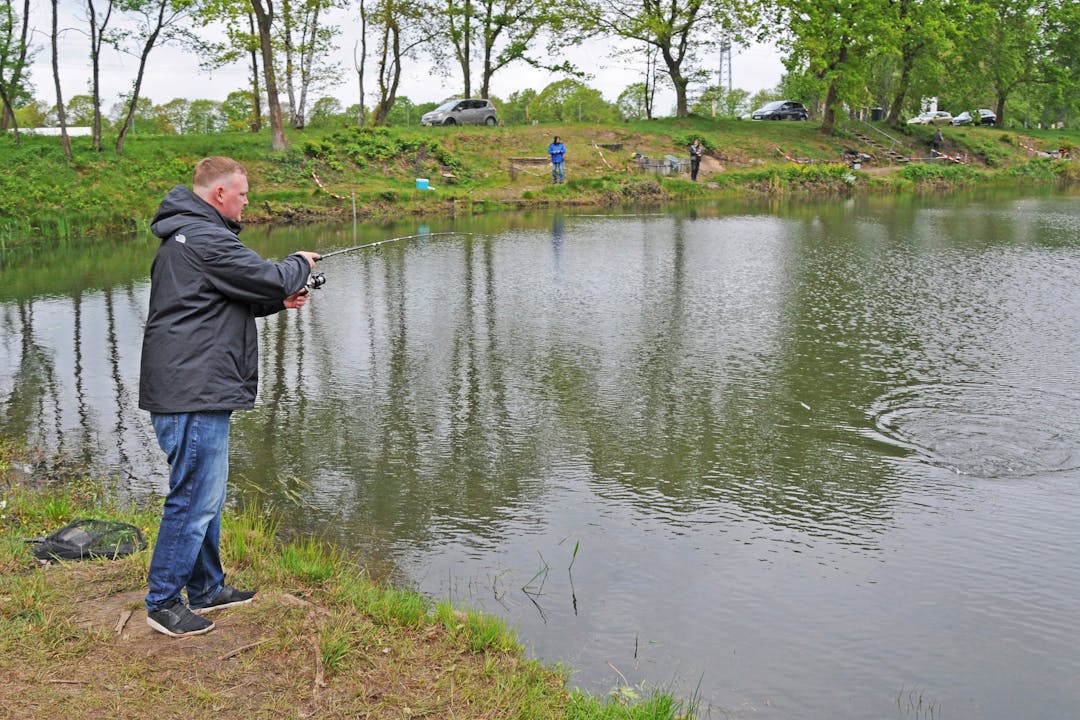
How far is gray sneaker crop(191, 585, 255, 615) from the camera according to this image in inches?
178

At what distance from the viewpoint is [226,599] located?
4602 millimetres

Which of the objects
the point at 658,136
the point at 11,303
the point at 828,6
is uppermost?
the point at 828,6

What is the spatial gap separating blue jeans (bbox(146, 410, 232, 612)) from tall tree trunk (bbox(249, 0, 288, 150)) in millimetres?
29233

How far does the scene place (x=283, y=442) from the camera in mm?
8406

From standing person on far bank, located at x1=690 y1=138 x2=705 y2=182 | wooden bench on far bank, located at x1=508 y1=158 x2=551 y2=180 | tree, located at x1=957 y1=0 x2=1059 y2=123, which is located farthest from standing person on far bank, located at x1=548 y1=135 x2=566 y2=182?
tree, located at x1=957 y1=0 x2=1059 y2=123

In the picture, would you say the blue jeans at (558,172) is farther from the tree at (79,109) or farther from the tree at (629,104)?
the tree at (629,104)

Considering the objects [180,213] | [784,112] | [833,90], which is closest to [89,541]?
[180,213]

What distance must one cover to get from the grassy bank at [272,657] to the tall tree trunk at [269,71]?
2873 centimetres

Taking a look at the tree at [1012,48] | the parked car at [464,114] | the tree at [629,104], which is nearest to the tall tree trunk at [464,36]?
the parked car at [464,114]

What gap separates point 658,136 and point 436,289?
1161 inches

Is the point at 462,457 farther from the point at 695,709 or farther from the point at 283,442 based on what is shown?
the point at 695,709

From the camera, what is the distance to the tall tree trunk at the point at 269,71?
30.9 meters

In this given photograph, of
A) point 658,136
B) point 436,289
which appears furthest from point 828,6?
point 436,289

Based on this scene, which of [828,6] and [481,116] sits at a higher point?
[828,6]
